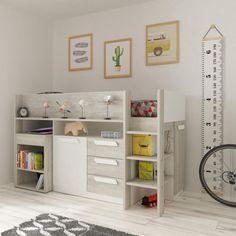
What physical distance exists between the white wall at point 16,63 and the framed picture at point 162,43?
161 cm

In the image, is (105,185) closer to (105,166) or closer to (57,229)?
(105,166)

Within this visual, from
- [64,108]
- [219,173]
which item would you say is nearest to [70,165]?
[64,108]

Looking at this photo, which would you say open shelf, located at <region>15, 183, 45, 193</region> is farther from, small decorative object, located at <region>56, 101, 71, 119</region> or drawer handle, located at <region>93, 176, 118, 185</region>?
small decorative object, located at <region>56, 101, 71, 119</region>

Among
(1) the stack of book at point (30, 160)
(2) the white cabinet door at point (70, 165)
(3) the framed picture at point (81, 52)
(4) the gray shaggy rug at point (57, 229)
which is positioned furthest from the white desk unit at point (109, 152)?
(3) the framed picture at point (81, 52)

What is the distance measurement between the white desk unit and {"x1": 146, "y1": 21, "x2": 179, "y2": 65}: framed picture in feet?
2.03

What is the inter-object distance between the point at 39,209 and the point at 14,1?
8.19 feet

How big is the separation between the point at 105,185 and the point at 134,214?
0.47 m

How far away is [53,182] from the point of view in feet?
10.8

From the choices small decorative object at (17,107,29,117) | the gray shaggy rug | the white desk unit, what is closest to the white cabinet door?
the white desk unit

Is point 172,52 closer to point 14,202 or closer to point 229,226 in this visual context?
point 229,226

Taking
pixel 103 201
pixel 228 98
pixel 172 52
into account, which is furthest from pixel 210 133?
pixel 103 201

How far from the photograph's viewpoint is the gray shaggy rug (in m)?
2.15

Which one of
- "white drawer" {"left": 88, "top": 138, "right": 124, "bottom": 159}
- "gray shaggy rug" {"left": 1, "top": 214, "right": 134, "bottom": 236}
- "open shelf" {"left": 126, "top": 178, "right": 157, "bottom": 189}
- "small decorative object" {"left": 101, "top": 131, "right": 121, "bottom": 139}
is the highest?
"small decorative object" {"left": 101, "top": 131, "right": 121, "bottom": 139}

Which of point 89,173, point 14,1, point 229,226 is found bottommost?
point 229,226
